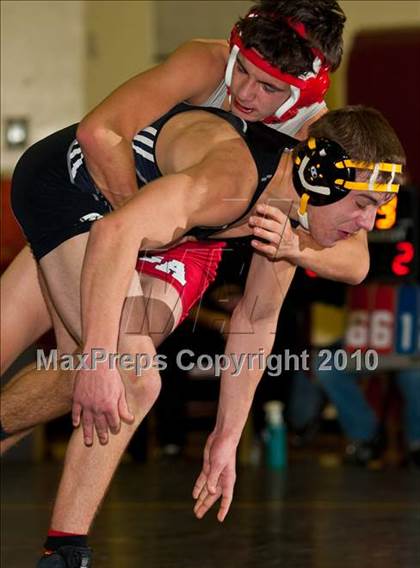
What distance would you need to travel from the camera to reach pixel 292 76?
3.24m

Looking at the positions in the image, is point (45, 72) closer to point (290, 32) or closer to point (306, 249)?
point (290, 32)

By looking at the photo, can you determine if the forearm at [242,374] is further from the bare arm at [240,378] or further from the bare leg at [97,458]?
the bare leg at [97,458]

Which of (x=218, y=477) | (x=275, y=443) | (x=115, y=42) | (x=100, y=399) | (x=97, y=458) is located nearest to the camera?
(x=100, y=399)

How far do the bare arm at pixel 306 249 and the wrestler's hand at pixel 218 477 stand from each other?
0.47 m

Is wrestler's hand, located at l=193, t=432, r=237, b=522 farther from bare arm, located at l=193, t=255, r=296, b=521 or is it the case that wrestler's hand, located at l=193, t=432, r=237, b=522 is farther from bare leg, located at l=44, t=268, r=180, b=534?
bare leg, located at l=44, t=268, r=180, b=534

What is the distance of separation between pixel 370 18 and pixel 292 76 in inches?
202

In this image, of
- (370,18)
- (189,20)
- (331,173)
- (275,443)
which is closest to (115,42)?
(189,20)

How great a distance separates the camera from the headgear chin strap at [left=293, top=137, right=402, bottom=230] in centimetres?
305

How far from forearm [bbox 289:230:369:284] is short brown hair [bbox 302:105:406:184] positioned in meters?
0.24

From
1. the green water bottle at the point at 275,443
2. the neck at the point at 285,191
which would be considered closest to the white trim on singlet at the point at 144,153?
the neck at the point at 285,191

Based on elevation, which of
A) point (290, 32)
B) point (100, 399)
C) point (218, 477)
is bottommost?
point (218, 477)

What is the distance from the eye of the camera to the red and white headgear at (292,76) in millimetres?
3223

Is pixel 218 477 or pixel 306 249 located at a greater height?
pixel 306 249

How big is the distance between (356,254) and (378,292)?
322cm
